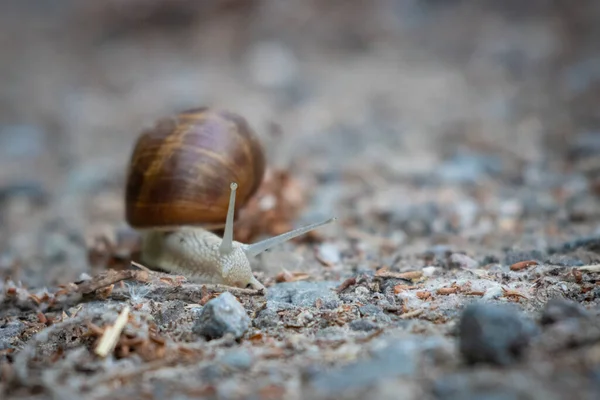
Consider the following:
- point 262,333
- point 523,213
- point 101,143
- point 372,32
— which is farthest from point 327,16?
point 262,333

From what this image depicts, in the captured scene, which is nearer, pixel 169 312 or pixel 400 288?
pixel 169 312

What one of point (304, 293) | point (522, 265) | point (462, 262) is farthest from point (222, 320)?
point (522, 265)

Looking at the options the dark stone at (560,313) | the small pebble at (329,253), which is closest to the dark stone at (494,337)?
the dark stone at (560,313)

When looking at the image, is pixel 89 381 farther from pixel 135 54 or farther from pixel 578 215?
pixel 135 54

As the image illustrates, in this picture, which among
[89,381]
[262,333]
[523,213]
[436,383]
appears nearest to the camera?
[436,383]

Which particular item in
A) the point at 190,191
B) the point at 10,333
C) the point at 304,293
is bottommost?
the point at 10,333

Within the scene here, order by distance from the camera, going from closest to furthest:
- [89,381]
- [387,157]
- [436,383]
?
[436,383], [89,381], [387,157]

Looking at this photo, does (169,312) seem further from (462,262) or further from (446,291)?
(462,262)

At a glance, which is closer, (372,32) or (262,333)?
(262,333)
